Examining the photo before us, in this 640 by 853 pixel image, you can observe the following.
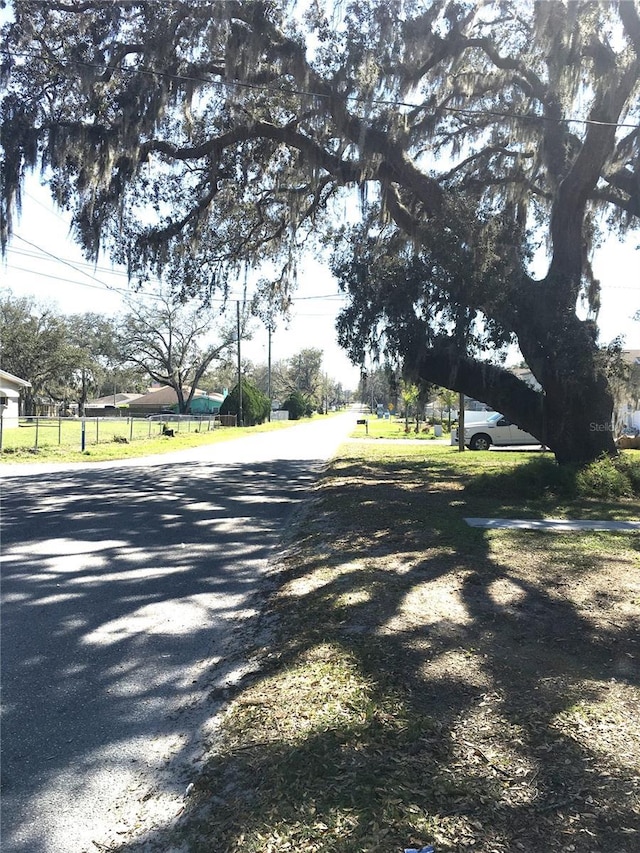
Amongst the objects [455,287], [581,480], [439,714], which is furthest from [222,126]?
[439,714]

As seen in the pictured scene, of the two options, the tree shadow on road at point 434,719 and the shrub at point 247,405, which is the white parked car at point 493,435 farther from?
the shrub at point 247,405

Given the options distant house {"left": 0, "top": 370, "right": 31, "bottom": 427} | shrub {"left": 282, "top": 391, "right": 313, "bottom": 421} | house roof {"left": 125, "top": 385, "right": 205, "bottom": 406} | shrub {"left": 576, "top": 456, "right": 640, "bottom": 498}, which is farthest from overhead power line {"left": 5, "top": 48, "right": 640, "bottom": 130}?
house roof {"left": 125, "top": 385, "right": 205, "bottom": 406}

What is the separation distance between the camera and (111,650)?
442cm

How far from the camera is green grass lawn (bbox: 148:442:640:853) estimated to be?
244 centimetres

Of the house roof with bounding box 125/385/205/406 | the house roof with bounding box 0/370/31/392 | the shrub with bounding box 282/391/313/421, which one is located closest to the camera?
the house roof with bounding box 0/370/31/392

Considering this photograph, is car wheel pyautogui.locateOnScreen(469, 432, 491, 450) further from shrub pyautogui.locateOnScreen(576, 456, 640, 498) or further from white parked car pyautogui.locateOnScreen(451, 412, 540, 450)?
shrub pyautogui.locateOnScreen(576, 456, 640, 498)

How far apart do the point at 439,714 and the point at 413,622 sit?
142 cm

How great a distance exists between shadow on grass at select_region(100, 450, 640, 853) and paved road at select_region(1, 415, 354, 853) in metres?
0.28

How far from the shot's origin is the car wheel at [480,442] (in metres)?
24.6

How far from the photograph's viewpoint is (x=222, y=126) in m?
14.4

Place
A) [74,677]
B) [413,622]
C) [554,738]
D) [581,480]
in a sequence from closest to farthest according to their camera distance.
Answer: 1. [554,738]
2. [74,677]
3. [413,622]
4. [581,480]

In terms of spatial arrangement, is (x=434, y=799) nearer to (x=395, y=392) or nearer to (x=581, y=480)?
(x=581, y=480)

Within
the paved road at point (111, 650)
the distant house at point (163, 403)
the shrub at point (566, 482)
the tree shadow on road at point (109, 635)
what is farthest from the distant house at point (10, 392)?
the distant house at point (163, 403)

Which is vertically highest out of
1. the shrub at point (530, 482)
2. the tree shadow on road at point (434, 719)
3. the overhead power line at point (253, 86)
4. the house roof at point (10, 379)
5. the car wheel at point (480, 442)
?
the overhead power line at point (253, 86)
